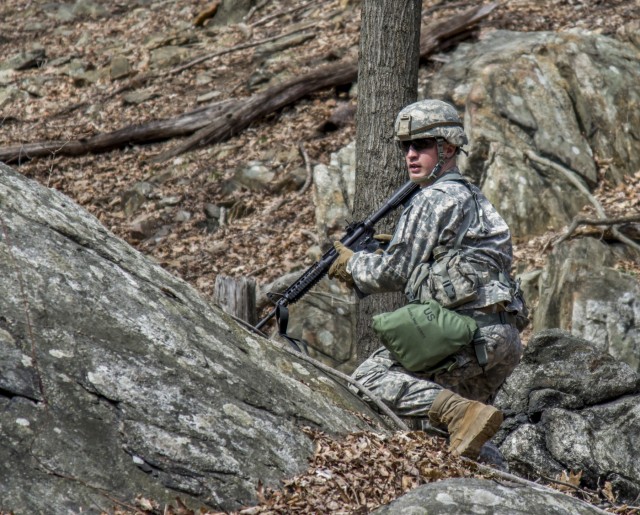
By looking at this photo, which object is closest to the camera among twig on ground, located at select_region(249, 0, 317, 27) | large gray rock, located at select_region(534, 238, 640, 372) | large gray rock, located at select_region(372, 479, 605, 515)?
large gray rock, located at select_region(372, 479, 605, 515)

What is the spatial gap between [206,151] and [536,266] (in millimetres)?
5411

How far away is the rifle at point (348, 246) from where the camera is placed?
6.01 meters

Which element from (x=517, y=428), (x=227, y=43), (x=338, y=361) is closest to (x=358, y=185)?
(x=338, y=361)

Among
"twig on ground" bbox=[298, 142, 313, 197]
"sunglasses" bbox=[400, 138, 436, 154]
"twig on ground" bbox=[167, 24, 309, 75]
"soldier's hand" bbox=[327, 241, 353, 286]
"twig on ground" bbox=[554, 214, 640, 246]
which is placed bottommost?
"twig on ground" bbox=[554, 214, 640, 246]

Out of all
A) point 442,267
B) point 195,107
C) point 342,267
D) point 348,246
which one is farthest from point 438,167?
point 195,107

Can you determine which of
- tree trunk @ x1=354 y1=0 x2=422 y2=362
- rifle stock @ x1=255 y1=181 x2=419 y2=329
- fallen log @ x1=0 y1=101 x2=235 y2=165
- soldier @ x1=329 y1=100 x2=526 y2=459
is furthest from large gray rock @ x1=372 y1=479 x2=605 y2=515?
fallen log @ x1=0 y1=101 x2=235 y2=165

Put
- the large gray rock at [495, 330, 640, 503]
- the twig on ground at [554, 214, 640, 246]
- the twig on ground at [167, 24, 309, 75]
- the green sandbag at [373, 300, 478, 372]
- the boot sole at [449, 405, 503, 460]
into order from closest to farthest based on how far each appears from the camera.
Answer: the boot sole at [449, 405, 503, 460] → the green sandbag at [373, 300, 478, 372] → the large gray rock at [495, 330, 640, 503] → the twig on ground at [554, 214, 640, 246] → the twig on ground at [167, 24, 309, 75]

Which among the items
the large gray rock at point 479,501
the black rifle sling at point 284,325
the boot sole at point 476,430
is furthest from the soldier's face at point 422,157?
the large gray rock at point 479,501

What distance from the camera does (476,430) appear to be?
4.68m

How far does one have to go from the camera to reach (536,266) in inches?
381

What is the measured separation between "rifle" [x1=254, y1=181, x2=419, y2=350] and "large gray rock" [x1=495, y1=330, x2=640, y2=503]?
177 centimetres

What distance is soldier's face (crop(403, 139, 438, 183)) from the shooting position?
5.41 meters

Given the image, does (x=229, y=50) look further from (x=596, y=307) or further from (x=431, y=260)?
(x=431, y=260)

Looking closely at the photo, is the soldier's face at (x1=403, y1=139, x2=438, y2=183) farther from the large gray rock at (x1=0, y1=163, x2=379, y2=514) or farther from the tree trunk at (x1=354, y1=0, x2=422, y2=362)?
the tree trunk at (x1=354, y1=0, x2=422, y2=362)
